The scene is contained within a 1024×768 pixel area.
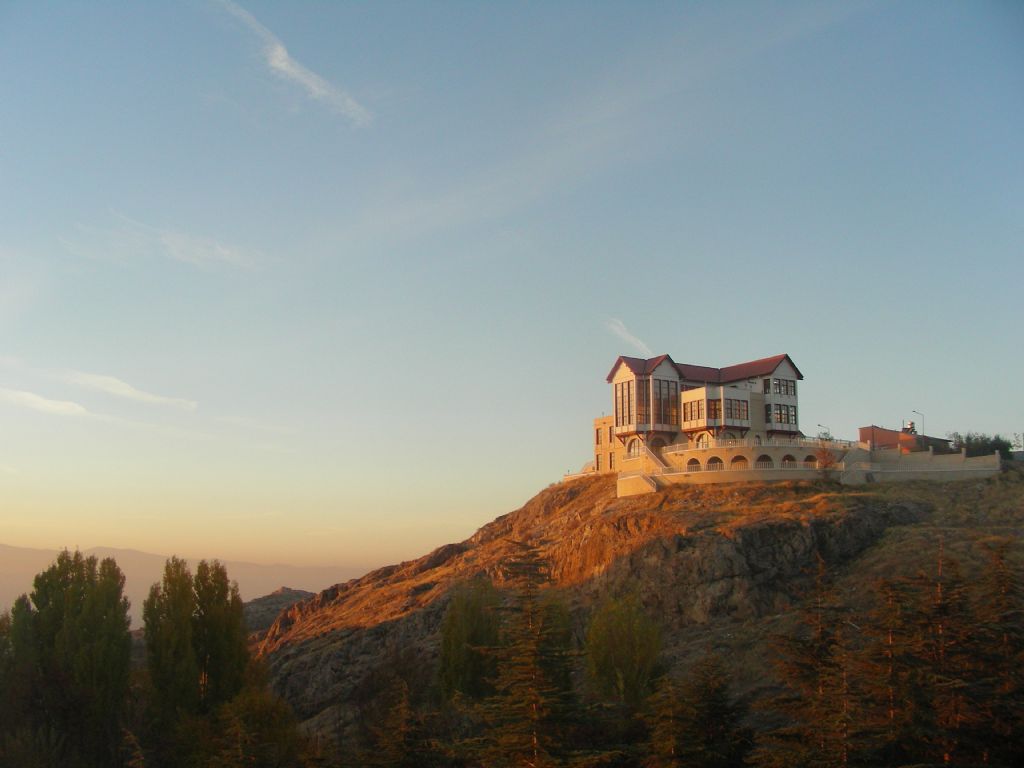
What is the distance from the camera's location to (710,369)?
85.9 meters

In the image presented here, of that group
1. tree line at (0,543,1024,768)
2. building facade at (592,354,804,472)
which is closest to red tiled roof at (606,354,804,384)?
building facade at (592,354,804,472)

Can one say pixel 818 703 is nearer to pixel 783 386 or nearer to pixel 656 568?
pixel 656 568

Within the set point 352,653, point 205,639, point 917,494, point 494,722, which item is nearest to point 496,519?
point 352,653

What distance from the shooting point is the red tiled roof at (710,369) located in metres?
80.1

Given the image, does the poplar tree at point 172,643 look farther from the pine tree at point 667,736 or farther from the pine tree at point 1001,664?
the pine tree at point 1001,664

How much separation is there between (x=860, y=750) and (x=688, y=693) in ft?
19.5

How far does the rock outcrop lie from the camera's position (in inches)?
2175

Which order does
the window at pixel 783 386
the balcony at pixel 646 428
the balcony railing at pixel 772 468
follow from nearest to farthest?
the balcony railing at pixel 772 468, the window at pixel 783 386, the balcony at pixel 646 428

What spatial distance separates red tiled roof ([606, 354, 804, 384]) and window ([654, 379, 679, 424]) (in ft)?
5.24

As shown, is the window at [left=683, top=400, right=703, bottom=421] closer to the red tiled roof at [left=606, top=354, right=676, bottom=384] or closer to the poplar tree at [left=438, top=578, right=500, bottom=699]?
the red tiled roof at [left=606, top=354, right=676, bottom=384]

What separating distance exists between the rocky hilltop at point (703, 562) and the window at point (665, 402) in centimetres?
1090

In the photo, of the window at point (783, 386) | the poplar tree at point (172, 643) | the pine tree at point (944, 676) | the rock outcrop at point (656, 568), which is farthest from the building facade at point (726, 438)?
the poplar tree at point (172, 643)

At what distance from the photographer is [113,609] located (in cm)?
4256

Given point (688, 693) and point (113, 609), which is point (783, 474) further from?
point (113, 609)
